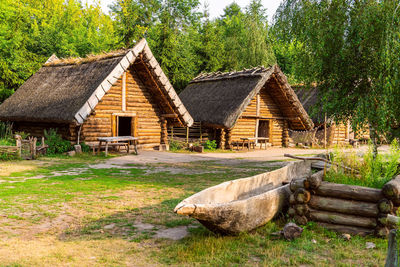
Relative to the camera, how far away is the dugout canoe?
4320 millimetres

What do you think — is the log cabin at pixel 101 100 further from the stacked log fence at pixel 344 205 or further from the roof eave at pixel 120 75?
the stacked log fence at pixel 344 205

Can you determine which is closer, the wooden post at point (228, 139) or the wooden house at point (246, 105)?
the wooden house at point (246, 105)

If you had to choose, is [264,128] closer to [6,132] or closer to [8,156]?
[6,132]

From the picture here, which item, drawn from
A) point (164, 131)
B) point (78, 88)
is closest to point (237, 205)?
point (78, 88)

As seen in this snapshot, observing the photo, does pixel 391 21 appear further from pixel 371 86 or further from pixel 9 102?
pixel 9 102

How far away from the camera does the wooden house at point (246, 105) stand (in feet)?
64.6

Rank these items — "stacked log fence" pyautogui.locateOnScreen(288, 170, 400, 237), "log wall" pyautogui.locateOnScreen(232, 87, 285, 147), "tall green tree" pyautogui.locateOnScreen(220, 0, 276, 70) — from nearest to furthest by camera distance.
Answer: "stacked log fence" pyautogui.locateOnScreen(288, 170, 400, 237)
"log wall" pyautogui.locateOnScreen(232, 87, 285, 147)
"tall green tree" pyautogui.locateOnScreen(220, 0, 276, 70)

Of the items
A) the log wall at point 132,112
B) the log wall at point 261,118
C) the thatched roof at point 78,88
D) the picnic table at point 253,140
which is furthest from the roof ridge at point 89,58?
the picnic table at point 253,140

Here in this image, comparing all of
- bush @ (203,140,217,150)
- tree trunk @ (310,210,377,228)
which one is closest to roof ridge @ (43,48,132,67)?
bush @ (203,140,217,150)

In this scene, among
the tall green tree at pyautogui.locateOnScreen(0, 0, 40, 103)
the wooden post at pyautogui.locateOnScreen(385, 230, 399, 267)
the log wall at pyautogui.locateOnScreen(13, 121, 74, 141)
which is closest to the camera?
the wooden post at pyautogui.locateOnScreen(385, 230, 399, 267)

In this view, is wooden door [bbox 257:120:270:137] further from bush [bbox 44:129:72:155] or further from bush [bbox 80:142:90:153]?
bush [bbox 44:129:72:155]

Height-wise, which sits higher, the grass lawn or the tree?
the tree

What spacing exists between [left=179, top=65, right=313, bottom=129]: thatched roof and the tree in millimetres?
8196

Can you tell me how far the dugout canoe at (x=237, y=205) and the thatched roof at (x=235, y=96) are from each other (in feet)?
40.6
